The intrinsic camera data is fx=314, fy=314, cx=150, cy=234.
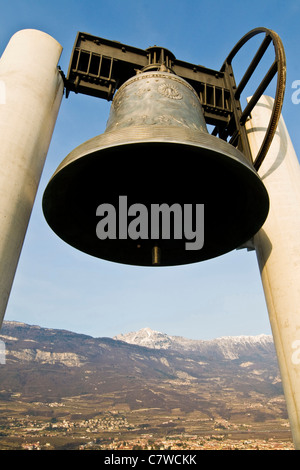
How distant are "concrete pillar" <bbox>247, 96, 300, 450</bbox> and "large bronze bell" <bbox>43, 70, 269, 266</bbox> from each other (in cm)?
133

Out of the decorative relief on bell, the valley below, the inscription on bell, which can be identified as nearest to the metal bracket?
the decorative relief on bell

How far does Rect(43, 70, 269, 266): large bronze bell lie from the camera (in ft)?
9.85

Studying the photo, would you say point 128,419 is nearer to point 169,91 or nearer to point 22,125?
point 22,125

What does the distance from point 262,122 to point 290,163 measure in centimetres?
105

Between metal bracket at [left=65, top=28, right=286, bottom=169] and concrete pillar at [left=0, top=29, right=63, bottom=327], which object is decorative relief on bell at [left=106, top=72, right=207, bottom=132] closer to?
concrete pillar at [left=0, top=29, right=63, bottom=327]

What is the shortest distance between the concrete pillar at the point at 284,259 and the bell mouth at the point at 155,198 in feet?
4.33

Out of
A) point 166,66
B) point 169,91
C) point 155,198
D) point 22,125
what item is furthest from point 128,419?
point 169,91

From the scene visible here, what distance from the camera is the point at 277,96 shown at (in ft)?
12.2

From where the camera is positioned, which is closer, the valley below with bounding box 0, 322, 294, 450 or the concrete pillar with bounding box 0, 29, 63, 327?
the concrete pillar with bounding box 0, 29, 63, 327

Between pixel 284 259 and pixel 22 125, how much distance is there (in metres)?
3.98

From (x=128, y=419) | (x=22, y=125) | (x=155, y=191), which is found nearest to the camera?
(x=155, y=191)

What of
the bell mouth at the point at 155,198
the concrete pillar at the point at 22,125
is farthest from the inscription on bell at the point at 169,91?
the concrete pillar at the point at 22,125

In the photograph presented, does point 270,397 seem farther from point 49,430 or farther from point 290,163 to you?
point 290,163

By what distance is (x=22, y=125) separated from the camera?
4125mm
